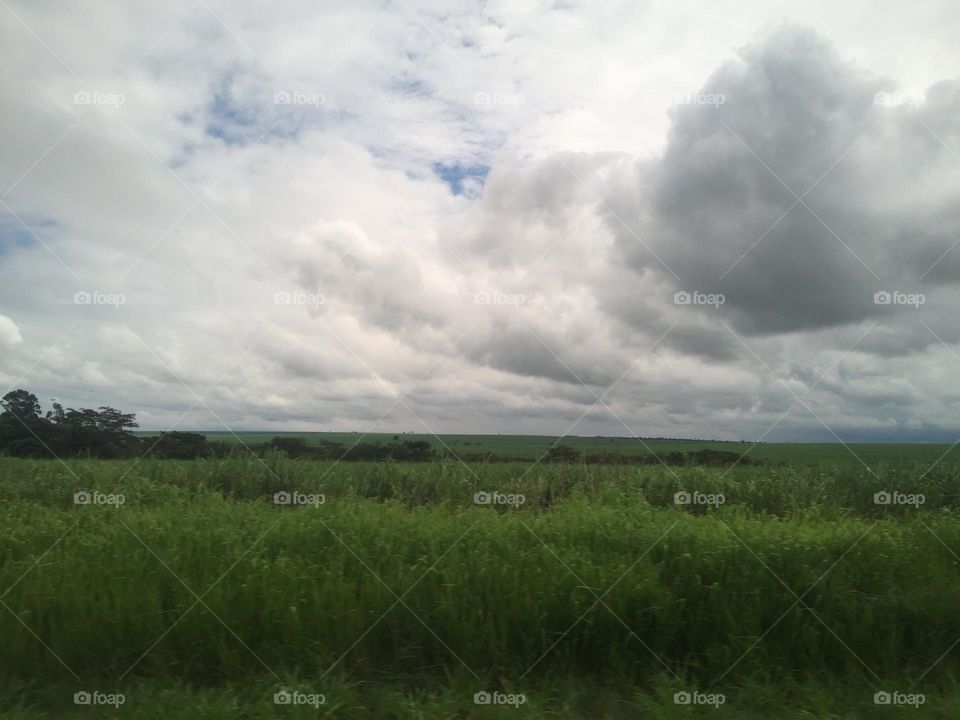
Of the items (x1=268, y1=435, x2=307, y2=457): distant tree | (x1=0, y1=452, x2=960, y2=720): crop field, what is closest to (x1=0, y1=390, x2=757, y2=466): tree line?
(x1=268, y1=435, x2=307, y2=457): distant tree

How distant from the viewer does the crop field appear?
15.4 feet

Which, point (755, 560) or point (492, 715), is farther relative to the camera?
point (755, 560)

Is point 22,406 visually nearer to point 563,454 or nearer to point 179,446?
point 179,446

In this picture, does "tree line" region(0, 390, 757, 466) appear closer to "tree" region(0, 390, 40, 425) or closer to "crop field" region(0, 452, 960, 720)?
"tree" region(0, 390, 40, 425)

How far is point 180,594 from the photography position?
18.5ft

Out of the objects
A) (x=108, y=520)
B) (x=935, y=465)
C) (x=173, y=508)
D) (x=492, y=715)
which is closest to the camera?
(x=492, y=715)

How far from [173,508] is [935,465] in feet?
42.9

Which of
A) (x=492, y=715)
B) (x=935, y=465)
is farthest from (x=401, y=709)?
(x=935, y=465)

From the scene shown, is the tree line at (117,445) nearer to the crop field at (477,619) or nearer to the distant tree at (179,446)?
the distant tree at (179,446)

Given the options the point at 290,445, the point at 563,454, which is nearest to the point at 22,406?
the point at 290,445

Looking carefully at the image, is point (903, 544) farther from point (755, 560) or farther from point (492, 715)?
point (492, 715)

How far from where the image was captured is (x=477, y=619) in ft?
17.6

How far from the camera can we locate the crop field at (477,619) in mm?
4695

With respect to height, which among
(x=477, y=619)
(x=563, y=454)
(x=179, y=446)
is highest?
(x=179, y=446)
